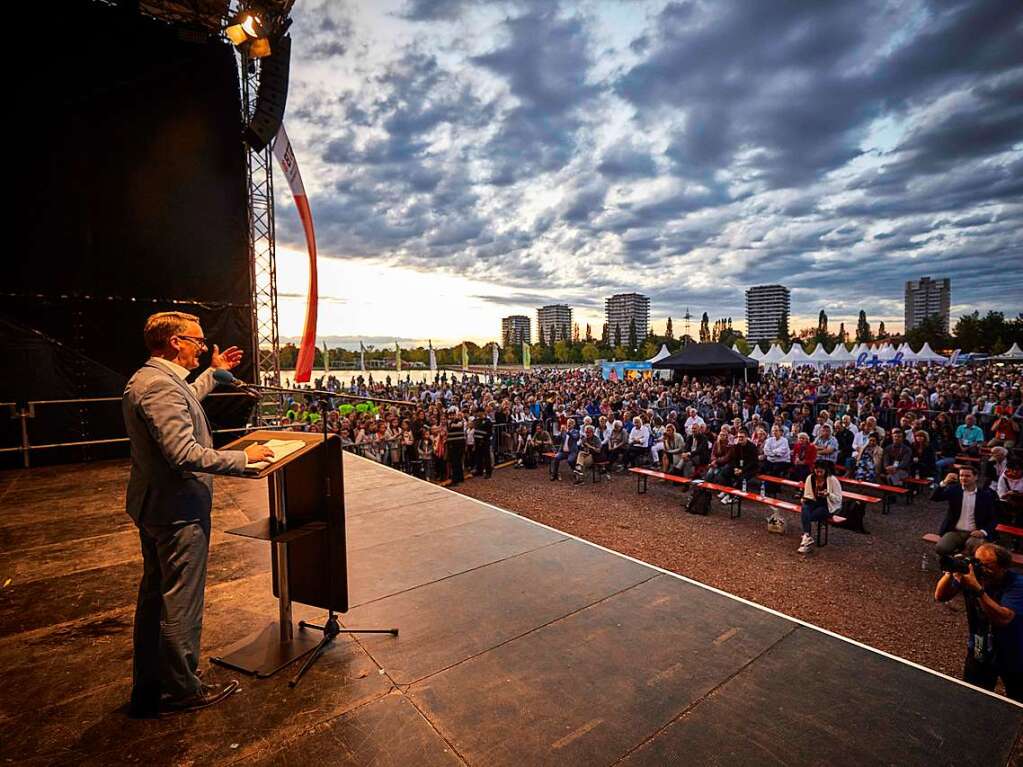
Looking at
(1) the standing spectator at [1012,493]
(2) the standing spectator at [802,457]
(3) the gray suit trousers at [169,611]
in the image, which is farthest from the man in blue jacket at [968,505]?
(3) the gray suit trousers at [169,611]

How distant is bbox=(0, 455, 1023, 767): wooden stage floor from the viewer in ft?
6.19

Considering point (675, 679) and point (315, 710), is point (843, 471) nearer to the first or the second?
point (675, 679)

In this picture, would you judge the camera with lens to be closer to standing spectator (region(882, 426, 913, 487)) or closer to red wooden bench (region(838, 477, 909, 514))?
red wooden bench (region(838, 477, 909, 514))

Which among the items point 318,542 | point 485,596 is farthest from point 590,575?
point 318,542

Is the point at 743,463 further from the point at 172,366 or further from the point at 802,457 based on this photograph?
the point at 172,366

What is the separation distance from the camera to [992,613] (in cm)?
286

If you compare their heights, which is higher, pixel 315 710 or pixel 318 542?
pixel 318 542

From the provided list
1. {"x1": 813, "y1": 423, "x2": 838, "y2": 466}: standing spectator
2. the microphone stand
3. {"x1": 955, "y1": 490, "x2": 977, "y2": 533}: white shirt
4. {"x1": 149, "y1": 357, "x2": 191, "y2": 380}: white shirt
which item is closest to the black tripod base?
the microphone stand

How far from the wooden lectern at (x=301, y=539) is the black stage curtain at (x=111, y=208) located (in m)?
7.49

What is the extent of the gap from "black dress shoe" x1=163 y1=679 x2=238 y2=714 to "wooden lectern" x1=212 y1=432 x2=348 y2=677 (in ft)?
0.55

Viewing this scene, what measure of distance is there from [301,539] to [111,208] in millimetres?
8099

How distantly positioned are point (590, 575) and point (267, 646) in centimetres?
206

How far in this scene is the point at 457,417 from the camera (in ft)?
39.2

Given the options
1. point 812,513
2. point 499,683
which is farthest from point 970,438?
point 499,683
